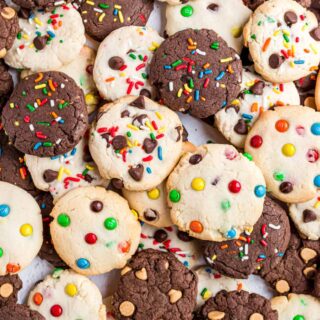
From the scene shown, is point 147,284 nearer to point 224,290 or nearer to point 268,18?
point 224,290

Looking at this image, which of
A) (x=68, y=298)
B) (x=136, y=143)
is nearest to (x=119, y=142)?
(x=136, y=143)

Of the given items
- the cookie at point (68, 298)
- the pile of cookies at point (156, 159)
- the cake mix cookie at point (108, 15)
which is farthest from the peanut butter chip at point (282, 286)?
the cake mix cookie at point (108, 15)

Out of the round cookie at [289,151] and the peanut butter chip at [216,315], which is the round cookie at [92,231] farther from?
the round cookie at [289,151]

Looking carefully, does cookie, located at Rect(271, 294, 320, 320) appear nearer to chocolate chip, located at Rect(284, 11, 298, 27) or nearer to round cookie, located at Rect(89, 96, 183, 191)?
round cookie, located at Rect(89, 96, 183, 191)

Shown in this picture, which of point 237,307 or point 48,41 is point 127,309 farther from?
point 48,41

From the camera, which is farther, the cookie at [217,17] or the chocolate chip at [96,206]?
the cookie at [217,17]

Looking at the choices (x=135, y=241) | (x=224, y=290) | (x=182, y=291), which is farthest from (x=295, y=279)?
(x=135, y=241)

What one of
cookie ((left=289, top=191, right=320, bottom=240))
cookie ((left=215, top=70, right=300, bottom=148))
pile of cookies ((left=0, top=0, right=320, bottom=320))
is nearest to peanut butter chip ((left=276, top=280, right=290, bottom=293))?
pile of cookies ((left=0, top=0, right=320, bottom=320))
